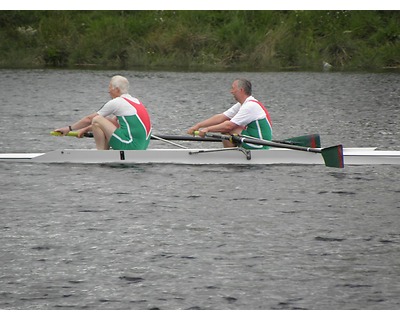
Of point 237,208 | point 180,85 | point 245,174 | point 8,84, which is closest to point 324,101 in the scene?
point 180,85

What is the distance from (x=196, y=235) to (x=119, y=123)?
13.1 ft

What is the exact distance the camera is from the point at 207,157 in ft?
55.9

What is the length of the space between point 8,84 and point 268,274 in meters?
29.3

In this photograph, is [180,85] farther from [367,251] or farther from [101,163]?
[367,251]

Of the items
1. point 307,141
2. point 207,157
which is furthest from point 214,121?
point 307,141

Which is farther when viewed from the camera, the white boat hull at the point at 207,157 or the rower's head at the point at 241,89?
the white boat hull at the point at 207,157

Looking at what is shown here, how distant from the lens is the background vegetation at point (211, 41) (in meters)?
51.1

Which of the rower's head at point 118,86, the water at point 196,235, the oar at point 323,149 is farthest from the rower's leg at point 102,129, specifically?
the oar at point 323,149

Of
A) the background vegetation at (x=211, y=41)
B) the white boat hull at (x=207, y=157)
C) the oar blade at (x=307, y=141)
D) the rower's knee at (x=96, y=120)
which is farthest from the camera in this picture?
the background vegetation at (x=211, y=41)

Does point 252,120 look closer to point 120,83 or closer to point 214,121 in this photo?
point 214,121

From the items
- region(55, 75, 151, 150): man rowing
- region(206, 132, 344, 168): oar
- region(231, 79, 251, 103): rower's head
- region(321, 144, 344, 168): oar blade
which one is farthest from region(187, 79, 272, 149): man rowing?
region(321, 144, 344, 168): oar blade

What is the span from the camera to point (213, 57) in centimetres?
5175

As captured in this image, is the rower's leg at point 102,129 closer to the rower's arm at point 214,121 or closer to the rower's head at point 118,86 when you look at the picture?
the rower's head at point 118,86

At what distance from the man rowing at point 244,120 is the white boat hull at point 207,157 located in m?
0.22
